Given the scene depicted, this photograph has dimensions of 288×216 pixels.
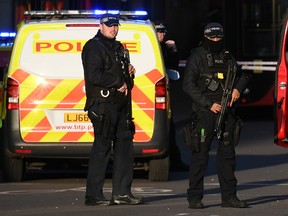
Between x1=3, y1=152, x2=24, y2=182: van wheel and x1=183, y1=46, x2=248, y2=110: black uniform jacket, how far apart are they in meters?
3.33

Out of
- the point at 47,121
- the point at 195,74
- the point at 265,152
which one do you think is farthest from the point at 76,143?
the point at 265,152

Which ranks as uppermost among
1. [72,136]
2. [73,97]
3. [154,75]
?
[154,75]

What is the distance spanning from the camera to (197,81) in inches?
487

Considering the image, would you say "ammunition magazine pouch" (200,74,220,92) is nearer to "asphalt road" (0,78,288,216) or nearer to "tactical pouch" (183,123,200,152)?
"tactical pouch" (183,123,200,152)

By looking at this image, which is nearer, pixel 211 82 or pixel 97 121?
pixel 211 82

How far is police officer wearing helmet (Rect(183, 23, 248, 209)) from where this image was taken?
482 inches

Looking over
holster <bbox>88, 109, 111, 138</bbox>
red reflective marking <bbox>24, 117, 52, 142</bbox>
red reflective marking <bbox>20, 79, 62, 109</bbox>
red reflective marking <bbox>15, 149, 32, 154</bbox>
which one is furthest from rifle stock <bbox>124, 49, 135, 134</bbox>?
red reflective marking <bbox>15, 149, 32, 154</bbox>

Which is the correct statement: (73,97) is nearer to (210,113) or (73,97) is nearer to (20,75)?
(20,75)

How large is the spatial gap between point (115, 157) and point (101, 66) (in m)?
0.85

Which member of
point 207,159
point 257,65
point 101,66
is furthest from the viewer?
point 257,65

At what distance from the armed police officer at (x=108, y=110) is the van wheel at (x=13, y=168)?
2.70m

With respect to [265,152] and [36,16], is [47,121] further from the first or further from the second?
[265,152]

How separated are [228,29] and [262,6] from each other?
100 cm

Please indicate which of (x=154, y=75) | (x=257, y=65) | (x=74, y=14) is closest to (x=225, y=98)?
(x=154, y=75)
